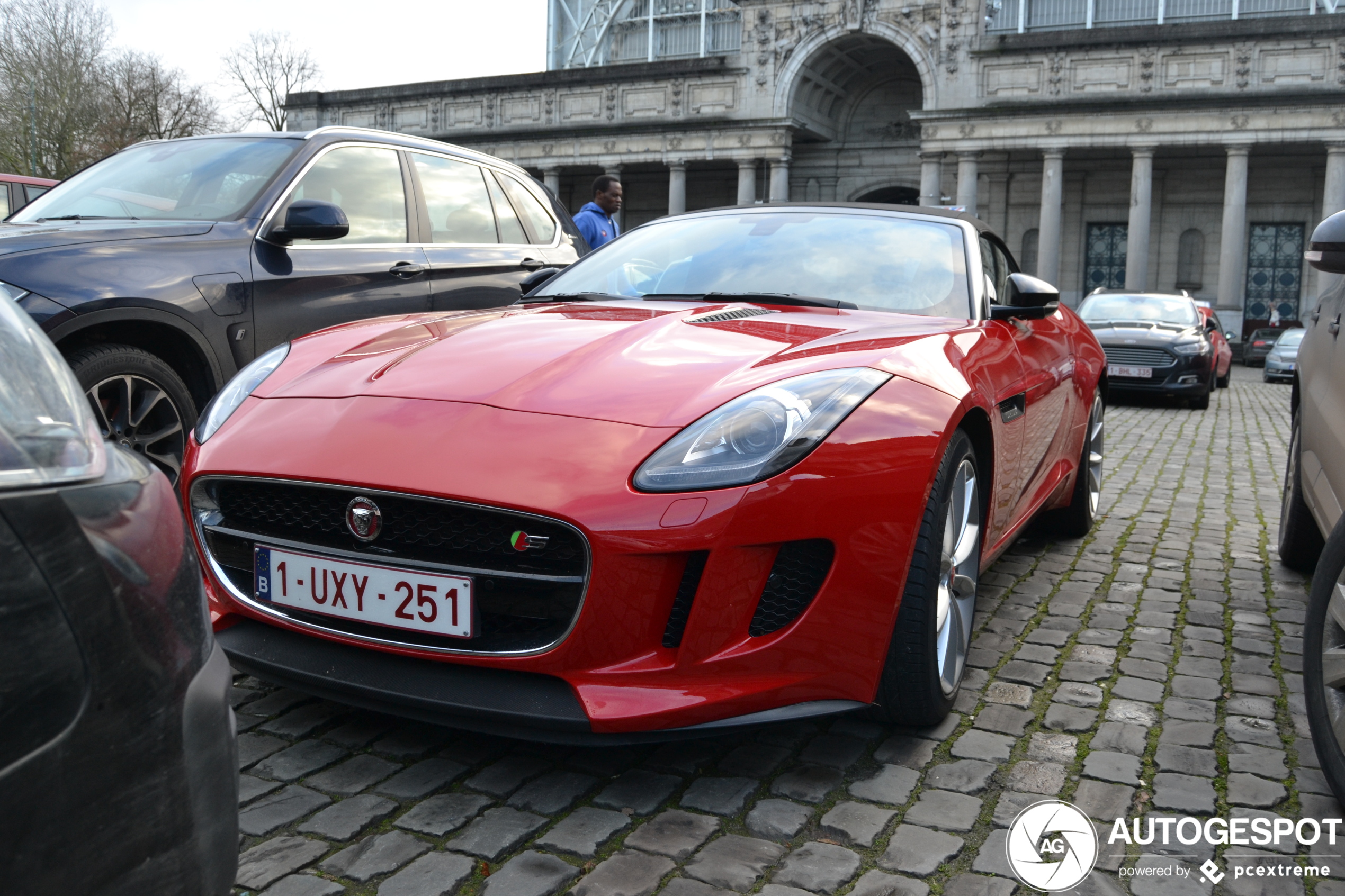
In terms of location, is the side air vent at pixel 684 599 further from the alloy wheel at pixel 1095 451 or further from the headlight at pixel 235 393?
the alloy wheel at pixel 1095 451

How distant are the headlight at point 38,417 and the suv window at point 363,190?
165 inches

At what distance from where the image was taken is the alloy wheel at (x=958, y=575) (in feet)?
9.32

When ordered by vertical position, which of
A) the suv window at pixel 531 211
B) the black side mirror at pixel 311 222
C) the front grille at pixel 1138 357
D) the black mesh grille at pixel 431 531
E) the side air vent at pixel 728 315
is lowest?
the front grille at pixel 1138 357

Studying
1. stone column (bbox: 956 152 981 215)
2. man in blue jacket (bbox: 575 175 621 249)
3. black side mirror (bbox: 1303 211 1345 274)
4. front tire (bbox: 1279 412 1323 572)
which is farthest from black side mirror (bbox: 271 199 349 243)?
stone column (bbox: 956 152 981 215)

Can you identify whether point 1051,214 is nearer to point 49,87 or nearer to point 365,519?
point 49,87

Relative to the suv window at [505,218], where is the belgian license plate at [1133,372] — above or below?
below

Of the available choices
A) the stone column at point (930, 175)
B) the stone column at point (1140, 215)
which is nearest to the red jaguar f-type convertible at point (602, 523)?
the stone column at point (1140, 215)

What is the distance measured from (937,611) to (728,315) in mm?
1136

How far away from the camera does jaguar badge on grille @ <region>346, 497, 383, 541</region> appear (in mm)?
2338

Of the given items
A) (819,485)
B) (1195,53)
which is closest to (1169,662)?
(819,485)

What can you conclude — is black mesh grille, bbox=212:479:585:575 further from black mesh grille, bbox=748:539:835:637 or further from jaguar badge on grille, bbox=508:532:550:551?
black mesh grille, bbox=748:539:835:637

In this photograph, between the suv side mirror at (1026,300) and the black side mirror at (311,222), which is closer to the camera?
the suv side mirror at (1026,300)

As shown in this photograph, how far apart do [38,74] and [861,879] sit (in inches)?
1661

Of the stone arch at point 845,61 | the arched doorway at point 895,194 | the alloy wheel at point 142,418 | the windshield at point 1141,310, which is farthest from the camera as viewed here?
the arched doorway at point 895,194
